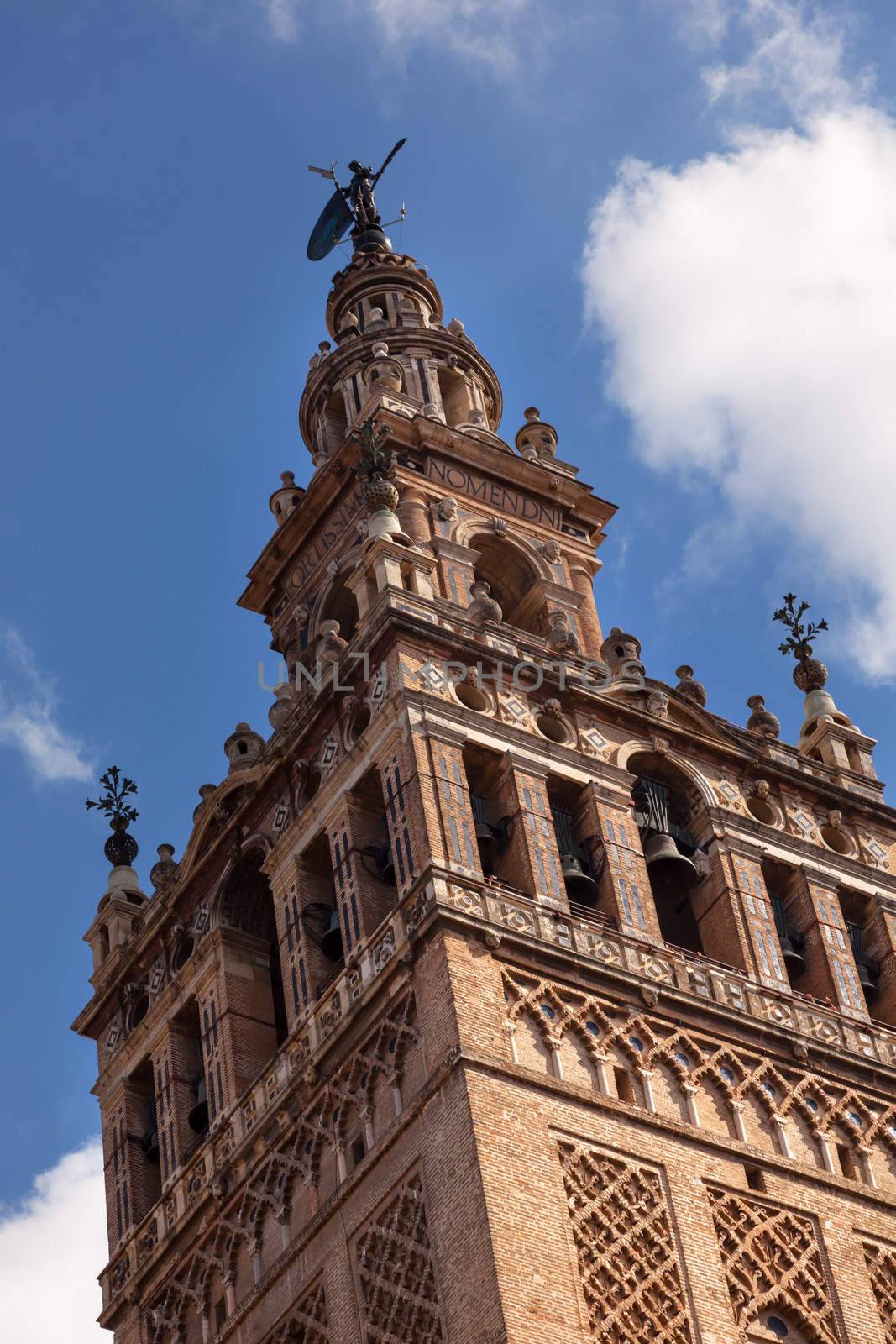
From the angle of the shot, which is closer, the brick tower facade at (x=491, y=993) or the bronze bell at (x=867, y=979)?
the brick tower facade at (x=491, y=993)

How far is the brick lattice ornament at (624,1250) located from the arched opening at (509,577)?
14648 mm

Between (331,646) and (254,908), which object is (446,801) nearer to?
(331,646)

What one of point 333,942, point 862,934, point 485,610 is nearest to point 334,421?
point 485,610

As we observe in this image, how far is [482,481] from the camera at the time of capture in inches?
2240

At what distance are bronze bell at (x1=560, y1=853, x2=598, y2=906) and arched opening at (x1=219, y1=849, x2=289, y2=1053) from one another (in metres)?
5.16

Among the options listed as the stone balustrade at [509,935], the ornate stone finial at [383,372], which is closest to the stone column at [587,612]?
the ornate stone finial at [383,372]

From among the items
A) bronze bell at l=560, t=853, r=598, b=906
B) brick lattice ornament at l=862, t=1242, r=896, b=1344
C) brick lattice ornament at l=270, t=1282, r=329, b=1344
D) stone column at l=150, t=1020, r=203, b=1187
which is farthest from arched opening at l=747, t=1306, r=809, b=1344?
stone column at l=150, t=1020, r=203, b=1187

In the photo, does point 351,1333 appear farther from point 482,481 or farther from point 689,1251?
point 482,481

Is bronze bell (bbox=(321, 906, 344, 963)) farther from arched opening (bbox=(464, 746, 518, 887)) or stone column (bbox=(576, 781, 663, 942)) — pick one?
stone column (bbox=(576, 781, 663, 942))

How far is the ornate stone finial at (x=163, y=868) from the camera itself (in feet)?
173

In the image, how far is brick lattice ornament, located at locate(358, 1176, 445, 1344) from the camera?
41312 millimetres

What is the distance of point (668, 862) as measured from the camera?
49.1 metres

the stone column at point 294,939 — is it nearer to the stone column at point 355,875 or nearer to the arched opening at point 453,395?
the stone column at point 355,875

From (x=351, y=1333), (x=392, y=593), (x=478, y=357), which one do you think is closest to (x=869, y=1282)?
(x=351, y=1333)
